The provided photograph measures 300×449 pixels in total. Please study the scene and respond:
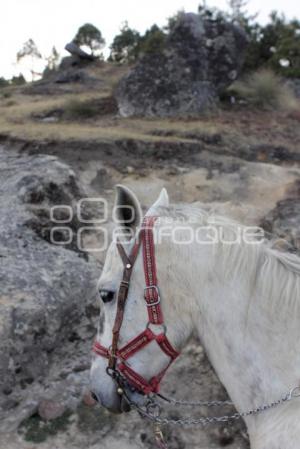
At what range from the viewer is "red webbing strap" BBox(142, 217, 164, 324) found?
88.8 inches

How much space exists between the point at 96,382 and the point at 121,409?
0.61 ft

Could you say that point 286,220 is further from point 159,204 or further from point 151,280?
point 151,280

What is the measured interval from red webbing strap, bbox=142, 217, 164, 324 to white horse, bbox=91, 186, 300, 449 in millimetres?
29

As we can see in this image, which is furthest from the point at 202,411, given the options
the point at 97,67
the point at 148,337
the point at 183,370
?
the point at 97,67

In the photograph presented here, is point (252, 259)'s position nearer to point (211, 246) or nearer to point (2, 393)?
point (211, 246)

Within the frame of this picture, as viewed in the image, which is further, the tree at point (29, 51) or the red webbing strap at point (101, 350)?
the tree at point (29, 51)

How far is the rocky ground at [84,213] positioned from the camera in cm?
433

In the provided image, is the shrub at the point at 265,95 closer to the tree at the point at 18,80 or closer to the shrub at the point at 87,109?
the shrub at the point at 87,109

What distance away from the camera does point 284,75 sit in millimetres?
19219

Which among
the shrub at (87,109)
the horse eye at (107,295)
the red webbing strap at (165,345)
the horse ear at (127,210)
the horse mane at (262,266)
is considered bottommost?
the red webbing strap at (165,345)

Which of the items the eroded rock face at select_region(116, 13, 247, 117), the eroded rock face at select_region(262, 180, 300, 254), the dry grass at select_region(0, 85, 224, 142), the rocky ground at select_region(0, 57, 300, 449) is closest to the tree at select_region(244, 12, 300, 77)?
the eroded rock face at select_region(116, 13, 247, 117)

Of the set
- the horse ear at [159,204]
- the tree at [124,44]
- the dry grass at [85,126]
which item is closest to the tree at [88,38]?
the tree at [124,44]

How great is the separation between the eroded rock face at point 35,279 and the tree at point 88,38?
22.2 m

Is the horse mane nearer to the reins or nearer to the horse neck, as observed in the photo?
the horse neck
